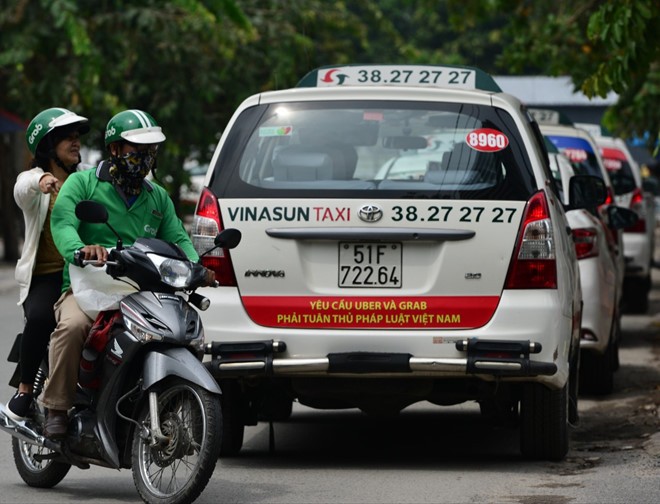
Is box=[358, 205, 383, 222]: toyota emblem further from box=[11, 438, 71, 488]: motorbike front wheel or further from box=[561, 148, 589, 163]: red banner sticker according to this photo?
box=[561, 148, 589, 163]: red banner sticker

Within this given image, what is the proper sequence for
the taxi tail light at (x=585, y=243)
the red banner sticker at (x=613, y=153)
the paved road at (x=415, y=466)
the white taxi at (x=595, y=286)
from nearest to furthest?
the paved road at (x=415, y=466)
the white taxi at (x=595, y=286)
the taxi tail light at (x=585, y=243)
the red banner sticker at (x=613, y=153)

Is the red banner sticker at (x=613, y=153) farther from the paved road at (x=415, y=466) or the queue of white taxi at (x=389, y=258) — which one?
the queue of white taxi at (x=389, y=258)

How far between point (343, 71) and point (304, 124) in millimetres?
678

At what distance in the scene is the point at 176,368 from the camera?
21.1ft

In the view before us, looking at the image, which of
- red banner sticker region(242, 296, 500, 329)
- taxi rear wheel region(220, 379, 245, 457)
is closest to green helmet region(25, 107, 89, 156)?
red banner sticker region(242, 296, 500, 329)

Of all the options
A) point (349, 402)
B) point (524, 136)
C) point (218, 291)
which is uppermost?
point (524, 136)

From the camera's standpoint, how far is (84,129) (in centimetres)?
740

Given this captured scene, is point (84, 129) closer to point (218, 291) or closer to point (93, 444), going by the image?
point (218, 291)

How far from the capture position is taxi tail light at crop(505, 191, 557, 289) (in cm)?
740

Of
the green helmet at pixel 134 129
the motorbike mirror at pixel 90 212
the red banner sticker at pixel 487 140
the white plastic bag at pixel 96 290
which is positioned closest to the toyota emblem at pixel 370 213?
the red banner sticker at pixel 487 140

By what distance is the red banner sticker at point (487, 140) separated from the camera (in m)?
7.57

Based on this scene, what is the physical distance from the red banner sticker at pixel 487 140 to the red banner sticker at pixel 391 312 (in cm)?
73

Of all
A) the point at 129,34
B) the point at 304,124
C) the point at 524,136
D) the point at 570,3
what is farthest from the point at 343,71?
the point at 129,34

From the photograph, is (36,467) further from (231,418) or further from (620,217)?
(620,217)
